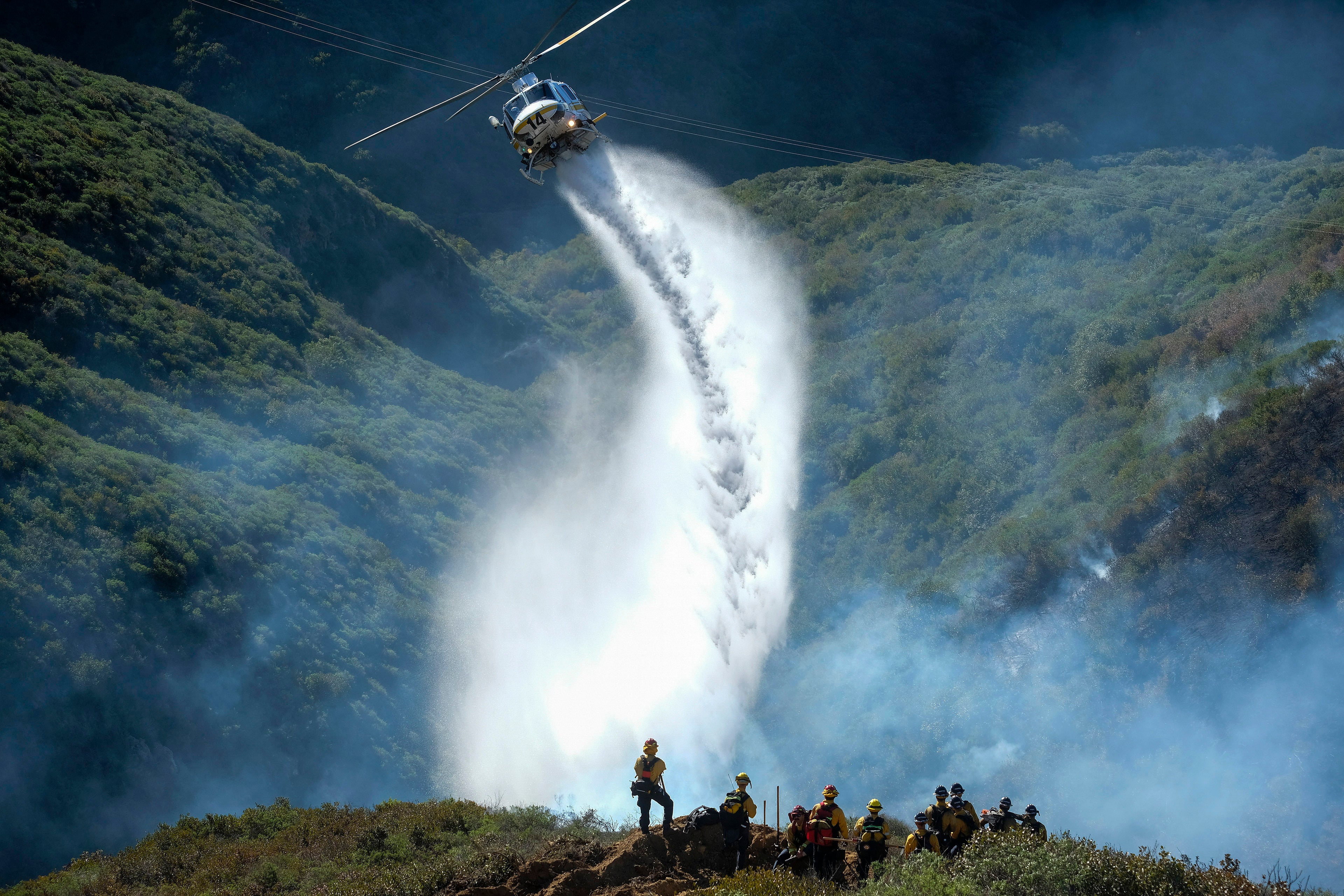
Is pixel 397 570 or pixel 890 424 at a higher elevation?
pixel 890 424

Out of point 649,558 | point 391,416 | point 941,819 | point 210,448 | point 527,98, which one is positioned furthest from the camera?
point 391,416

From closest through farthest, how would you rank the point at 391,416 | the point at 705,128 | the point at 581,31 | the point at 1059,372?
the point at 581,31
the point at 1059,372
the point at 391,416
the point at 705,128

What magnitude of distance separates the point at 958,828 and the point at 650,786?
4.87 metres

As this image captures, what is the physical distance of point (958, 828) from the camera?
54.0ft

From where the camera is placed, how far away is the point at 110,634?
30.0 meters

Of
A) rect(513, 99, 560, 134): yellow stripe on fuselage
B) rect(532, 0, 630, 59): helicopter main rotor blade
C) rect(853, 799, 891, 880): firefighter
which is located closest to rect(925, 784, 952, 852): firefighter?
rect(853, 799, 891, 880): firefighter

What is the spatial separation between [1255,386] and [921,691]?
46.5 ft

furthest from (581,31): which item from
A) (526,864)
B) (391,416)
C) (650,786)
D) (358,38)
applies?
(358,38)

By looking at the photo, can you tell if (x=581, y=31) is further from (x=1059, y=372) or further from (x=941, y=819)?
(x=1059, y=372)

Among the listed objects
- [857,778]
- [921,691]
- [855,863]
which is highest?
[921,691]

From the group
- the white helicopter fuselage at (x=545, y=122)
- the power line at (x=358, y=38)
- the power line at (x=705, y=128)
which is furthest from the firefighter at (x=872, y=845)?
the power line at (x=358, y=38)

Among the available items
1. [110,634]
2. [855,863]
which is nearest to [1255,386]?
[855,863]

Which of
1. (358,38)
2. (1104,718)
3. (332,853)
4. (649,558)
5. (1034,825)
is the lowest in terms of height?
(1034,825)

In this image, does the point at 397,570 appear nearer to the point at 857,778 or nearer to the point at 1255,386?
the point at 857,778
